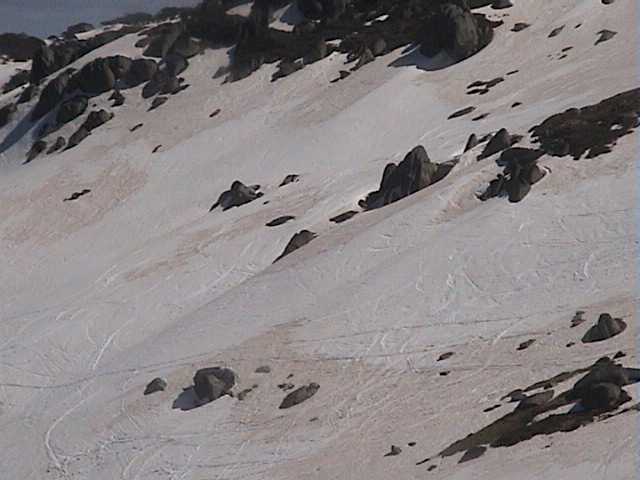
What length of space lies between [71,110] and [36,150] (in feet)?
10.0

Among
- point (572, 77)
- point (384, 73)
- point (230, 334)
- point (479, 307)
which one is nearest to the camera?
point (479, 307)

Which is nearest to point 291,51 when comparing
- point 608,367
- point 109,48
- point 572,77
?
point 109,48

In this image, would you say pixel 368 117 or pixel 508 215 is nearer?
pixel 508 215

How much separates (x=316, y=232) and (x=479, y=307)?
11.7 meters

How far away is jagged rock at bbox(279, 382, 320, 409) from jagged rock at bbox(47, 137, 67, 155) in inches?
1454

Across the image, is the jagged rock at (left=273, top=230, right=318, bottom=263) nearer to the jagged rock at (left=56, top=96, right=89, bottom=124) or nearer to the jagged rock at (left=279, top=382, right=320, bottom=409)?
the jagged rock at (left=279, top=382, right=320, bottom=409)

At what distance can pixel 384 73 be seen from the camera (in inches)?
2291

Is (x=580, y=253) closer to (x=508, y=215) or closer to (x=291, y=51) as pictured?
(x=508, y=215)

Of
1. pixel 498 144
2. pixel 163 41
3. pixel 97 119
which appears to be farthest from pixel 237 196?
pixel 163 41

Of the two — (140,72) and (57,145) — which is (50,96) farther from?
(57,145)

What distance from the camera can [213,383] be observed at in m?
31.7

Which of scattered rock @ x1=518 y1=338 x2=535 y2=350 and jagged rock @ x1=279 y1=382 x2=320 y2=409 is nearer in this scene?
scattered rock @ x1=518 y1=338 x2=535 y2=350

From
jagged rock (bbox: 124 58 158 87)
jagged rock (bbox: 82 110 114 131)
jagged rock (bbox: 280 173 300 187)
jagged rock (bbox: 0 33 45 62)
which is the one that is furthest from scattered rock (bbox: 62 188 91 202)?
jagged rock (bbox: 0 33 45 62)

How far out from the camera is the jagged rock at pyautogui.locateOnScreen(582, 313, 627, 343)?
85.7 ft
